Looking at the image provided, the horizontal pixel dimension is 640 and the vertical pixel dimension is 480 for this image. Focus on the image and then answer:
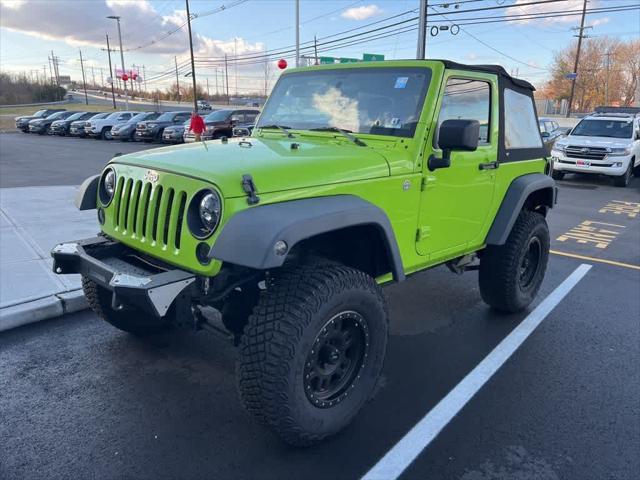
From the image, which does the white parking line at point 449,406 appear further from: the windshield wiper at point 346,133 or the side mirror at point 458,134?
the windshield wiper at point 346,133

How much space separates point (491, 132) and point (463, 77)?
0.58 metres

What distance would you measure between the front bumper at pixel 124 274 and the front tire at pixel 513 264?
283 centimetres

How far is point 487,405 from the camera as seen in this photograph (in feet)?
10.7

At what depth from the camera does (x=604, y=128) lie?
1428 cm

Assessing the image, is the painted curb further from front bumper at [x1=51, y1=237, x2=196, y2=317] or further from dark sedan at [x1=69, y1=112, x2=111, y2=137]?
dark sedan at [x1=69, y1=112, x2=111, y2=137]

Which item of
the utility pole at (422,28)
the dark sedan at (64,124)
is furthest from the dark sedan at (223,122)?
the dark sedan at (64,124)

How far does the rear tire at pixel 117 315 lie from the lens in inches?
147

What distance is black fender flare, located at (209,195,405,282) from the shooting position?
91.2 inches

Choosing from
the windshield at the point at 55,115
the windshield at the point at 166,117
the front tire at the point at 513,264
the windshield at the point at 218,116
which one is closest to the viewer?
the front tire at the point at 513,264

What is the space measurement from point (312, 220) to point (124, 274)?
1.02m

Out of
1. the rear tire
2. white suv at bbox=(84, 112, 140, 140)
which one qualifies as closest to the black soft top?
the rear tire

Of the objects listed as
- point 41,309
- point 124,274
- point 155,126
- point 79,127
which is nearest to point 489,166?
point 124,274

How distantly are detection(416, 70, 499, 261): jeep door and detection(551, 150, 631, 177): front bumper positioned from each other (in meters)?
9.75

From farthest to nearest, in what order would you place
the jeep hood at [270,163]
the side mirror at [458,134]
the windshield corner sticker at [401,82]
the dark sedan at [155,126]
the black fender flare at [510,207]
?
the dark sedan at [155,126], the black fender flare at [510,207], the windshield corner sticker at [401,82], the side mirror at [458,134], the jeep hood at [270,163]
